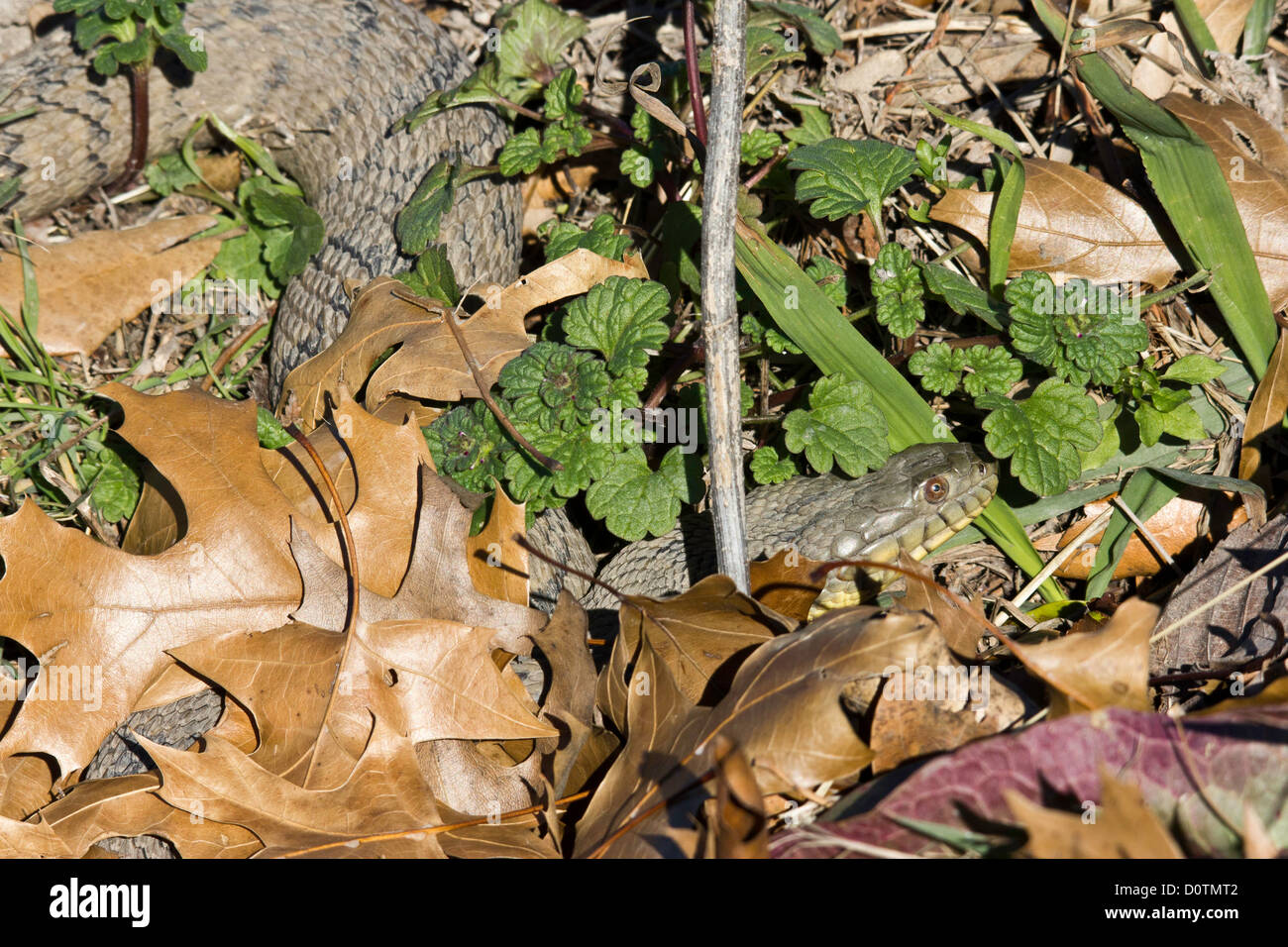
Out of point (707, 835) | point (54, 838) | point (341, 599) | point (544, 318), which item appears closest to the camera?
point (707, 835)

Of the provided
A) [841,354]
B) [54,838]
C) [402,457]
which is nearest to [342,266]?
[402,457]

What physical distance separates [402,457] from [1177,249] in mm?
3008

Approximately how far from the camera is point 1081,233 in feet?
12.8

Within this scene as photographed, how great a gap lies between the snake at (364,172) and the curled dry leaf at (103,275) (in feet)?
1.63

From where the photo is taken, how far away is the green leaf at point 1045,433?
333cm

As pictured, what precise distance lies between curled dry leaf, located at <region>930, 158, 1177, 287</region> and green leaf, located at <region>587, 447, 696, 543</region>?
1658 mm

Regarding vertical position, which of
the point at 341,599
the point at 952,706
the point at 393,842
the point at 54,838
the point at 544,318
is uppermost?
the point at 544,318

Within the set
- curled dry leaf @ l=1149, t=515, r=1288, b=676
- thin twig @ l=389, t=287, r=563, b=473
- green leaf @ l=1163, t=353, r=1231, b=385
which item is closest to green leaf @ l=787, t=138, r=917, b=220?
green leaf @ l=1163, t=353, r=1231, b=385

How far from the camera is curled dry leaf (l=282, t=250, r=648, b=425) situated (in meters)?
3.74

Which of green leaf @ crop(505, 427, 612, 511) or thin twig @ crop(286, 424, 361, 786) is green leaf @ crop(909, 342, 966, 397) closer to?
green leaf @ crop(505, 427, 612, 511)

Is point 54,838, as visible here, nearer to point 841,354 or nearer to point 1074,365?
point 841,354

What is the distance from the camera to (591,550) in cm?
416

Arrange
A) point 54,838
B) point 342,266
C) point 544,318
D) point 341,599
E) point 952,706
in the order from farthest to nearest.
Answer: point 342,266
point 544,318
point 341,599
point 54,838
point 952,706

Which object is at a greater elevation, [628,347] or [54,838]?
[628,347]
